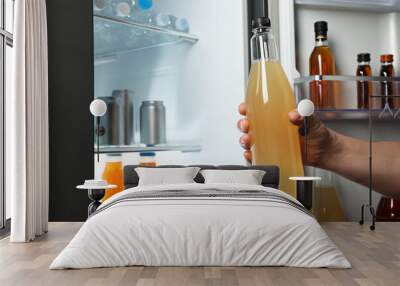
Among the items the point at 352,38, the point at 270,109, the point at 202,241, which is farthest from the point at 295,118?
the point at 202,241

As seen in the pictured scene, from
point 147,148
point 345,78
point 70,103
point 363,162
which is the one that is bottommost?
point 363,162

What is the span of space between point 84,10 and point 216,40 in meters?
1.36

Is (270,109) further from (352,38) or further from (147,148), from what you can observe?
(147,148)

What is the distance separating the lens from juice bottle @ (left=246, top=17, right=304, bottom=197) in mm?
5457

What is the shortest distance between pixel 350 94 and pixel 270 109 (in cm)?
79

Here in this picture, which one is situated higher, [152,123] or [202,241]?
[152,123]

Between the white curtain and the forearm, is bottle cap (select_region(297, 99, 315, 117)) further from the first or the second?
the white curtain

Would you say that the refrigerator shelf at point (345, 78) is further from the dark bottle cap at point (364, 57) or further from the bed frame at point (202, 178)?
the bed frame at point (202, 178)

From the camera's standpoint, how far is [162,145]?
6.00 m

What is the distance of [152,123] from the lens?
603 centimetres

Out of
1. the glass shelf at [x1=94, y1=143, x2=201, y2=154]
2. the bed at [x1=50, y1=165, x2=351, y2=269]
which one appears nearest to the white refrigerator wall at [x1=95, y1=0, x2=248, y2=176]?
the glass shelf at [x1=94, y1=143, x2=201, y2=154]

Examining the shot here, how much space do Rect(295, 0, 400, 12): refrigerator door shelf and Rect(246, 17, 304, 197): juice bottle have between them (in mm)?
589

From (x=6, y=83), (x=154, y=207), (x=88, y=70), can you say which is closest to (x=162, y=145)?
(x=88, y=70)

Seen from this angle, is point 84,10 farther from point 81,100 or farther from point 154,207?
point 154,207
